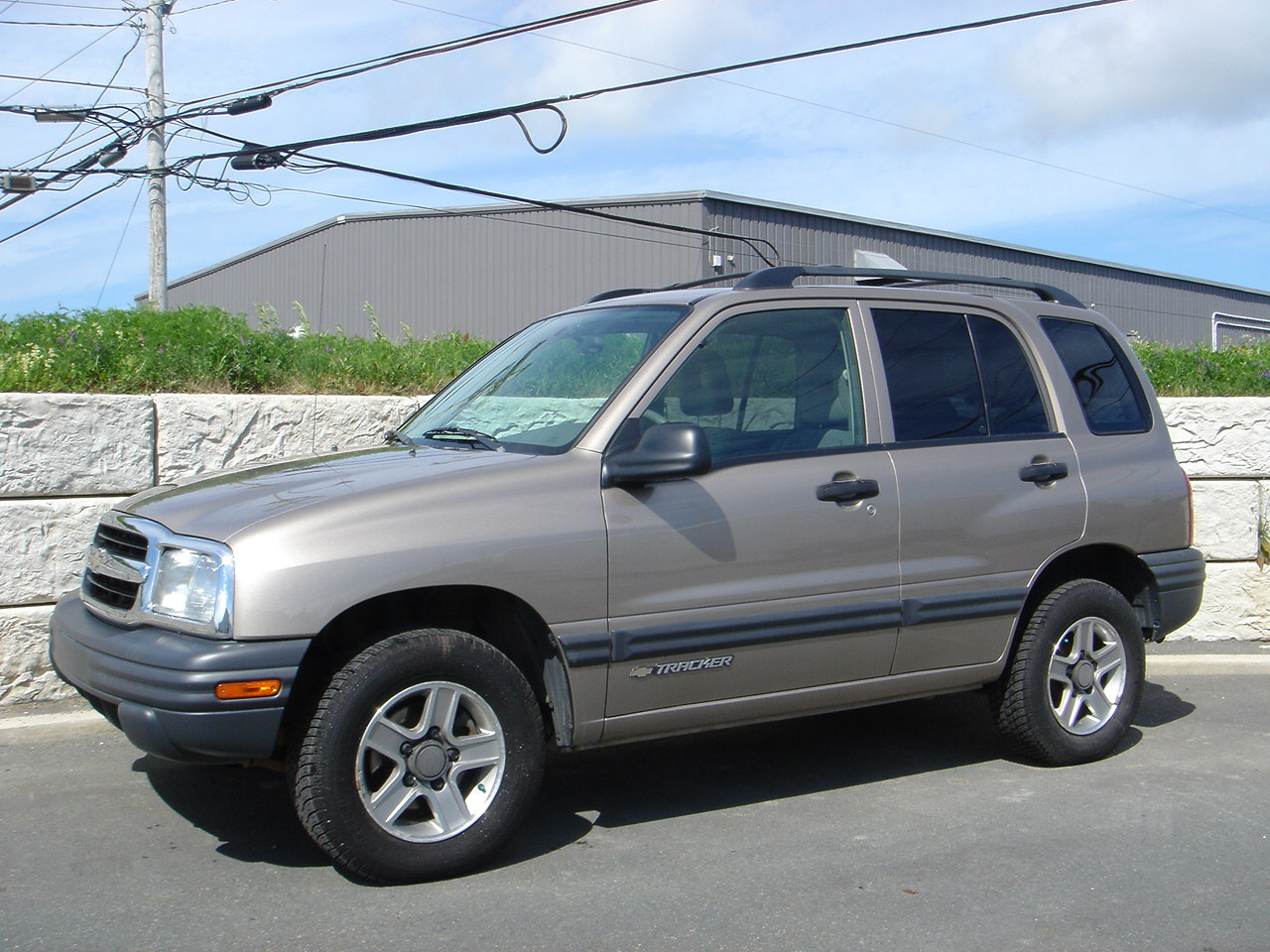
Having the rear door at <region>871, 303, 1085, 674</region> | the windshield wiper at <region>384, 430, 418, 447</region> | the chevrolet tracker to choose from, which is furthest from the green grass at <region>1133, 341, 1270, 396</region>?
the windshield wiper at <region>384, 430, 418, 447</region>

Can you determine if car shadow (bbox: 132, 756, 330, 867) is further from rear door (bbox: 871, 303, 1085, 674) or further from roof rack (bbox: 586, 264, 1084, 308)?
roof rack (bbox: 586, 264, 1084, 308)

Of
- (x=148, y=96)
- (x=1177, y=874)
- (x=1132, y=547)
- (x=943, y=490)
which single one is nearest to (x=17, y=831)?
(x=943, y=490)

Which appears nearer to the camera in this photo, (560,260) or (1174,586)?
(1174,586)

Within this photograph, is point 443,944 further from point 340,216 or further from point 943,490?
point 340,216

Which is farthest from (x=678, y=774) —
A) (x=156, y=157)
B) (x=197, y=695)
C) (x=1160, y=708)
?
(x=156, y=157)

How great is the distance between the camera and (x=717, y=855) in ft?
14.5

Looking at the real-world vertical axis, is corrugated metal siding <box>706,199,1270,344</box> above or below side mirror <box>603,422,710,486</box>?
above

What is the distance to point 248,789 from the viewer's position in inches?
199

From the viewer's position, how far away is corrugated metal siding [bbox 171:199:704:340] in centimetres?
2616

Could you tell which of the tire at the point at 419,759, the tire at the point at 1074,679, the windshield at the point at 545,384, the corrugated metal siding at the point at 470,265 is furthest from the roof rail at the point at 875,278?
the corrugated metal siding at the point at 470,265

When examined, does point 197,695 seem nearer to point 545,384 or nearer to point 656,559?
point 656,559

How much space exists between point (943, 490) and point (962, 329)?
846 mm

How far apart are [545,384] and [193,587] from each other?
66.8 inches

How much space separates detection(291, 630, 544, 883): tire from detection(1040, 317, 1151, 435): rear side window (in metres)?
2.97
